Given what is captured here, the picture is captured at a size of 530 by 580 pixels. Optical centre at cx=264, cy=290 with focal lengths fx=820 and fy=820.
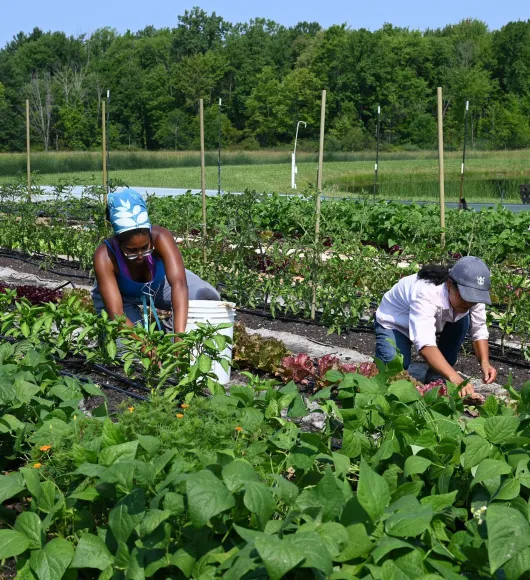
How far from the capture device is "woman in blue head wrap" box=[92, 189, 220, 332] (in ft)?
13.6

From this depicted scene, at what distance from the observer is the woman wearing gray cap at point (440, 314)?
153 inches

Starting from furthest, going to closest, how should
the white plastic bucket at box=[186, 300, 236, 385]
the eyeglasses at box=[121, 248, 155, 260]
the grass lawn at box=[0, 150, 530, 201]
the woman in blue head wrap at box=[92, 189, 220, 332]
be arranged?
1. the grass lawn at box=[0, 150, 530, 201]
2. the white plastic bucket at box=[186, 300, 236, 385]
3. the eyeglasses at box=[121, 248, 155, 260]
4. the woman in blue head wrap at box=[92, 189, 220, 332]

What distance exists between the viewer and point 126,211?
13.5 ft

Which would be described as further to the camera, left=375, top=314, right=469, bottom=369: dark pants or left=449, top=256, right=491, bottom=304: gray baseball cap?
left=375, top=314, right=469, bottom=369: dark pants

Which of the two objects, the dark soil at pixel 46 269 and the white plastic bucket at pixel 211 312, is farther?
the dark soil at pixel 46 269

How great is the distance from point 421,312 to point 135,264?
156 cm

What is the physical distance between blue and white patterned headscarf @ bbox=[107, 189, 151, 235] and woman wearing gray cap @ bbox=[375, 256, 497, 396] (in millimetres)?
1400

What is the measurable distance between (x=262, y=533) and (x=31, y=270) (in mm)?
8290

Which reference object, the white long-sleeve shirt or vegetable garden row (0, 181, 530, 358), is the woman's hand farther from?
vegetable garden row (0, 181, 530, 358)

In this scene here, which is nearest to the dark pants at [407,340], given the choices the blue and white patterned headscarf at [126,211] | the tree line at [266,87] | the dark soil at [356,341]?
the dark soil at [356,341]

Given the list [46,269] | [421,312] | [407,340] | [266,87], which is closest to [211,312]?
[407,340]

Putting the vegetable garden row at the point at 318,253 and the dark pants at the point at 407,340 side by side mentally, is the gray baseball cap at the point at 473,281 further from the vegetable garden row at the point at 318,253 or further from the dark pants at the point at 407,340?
the vegetable garden row at the point at 318,253

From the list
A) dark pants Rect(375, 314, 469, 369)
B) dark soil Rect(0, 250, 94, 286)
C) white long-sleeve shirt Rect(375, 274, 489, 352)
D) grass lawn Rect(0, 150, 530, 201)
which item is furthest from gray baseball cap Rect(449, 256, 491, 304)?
grass lawn Rect(0, 150, 530, 201)

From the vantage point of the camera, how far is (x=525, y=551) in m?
1.96
